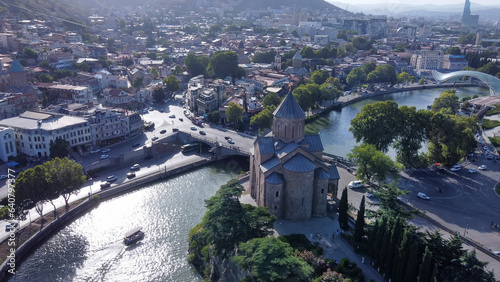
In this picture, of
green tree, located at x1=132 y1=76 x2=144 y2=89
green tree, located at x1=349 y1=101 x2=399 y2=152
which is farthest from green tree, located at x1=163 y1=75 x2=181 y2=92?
green tree, located at x1=349 y1=101 x2=399 y2=152

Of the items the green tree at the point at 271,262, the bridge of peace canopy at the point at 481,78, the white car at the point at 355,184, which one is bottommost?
the white car at the point at 355,184

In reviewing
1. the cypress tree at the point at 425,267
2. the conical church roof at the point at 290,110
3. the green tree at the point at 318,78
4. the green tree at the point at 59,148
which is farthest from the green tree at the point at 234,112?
the cypress tree at the point at 425,267

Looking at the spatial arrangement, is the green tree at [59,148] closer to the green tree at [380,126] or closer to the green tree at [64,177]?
the green tree at [64,177]

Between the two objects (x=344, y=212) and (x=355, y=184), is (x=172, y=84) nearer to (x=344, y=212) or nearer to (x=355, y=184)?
(x=355, y=184)

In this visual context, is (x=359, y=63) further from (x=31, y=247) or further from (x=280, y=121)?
(x=31, y=247)

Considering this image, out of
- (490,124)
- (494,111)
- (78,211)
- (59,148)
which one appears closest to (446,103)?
(494,111)

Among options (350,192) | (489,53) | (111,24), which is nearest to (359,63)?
(489,53)

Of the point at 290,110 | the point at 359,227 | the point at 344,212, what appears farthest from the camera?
the point at 290,110
